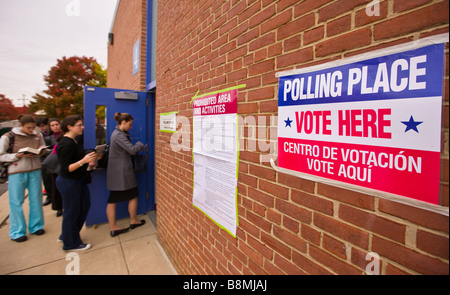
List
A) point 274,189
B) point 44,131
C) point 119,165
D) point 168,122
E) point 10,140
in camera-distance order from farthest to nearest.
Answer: point 44,131 < point 119,165 < point 10,140 < point 168,122 < point 274,189

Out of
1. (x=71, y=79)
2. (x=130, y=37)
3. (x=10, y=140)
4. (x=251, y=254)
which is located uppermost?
(x=71, y=79)

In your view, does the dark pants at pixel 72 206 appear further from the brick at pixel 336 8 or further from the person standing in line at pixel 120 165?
the brick at pixel 336 8

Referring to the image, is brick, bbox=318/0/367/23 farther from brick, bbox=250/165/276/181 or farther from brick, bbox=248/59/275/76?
brick, bbox=250/165/276/181

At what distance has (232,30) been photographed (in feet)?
5.82

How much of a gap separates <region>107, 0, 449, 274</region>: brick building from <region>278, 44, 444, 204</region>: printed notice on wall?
0.04m

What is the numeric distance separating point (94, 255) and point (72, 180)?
4.06 feet

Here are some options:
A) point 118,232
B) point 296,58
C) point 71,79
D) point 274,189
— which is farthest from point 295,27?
point 71,79

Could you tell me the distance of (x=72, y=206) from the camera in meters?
3.39

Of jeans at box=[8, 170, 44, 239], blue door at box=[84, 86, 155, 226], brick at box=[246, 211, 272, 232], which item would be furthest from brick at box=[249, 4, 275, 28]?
jeans at box=[8, 170, 44, 239]

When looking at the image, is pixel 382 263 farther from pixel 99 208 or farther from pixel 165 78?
pixel 99 208

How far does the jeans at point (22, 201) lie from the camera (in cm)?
377

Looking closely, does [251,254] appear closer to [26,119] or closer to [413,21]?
[413,21]
